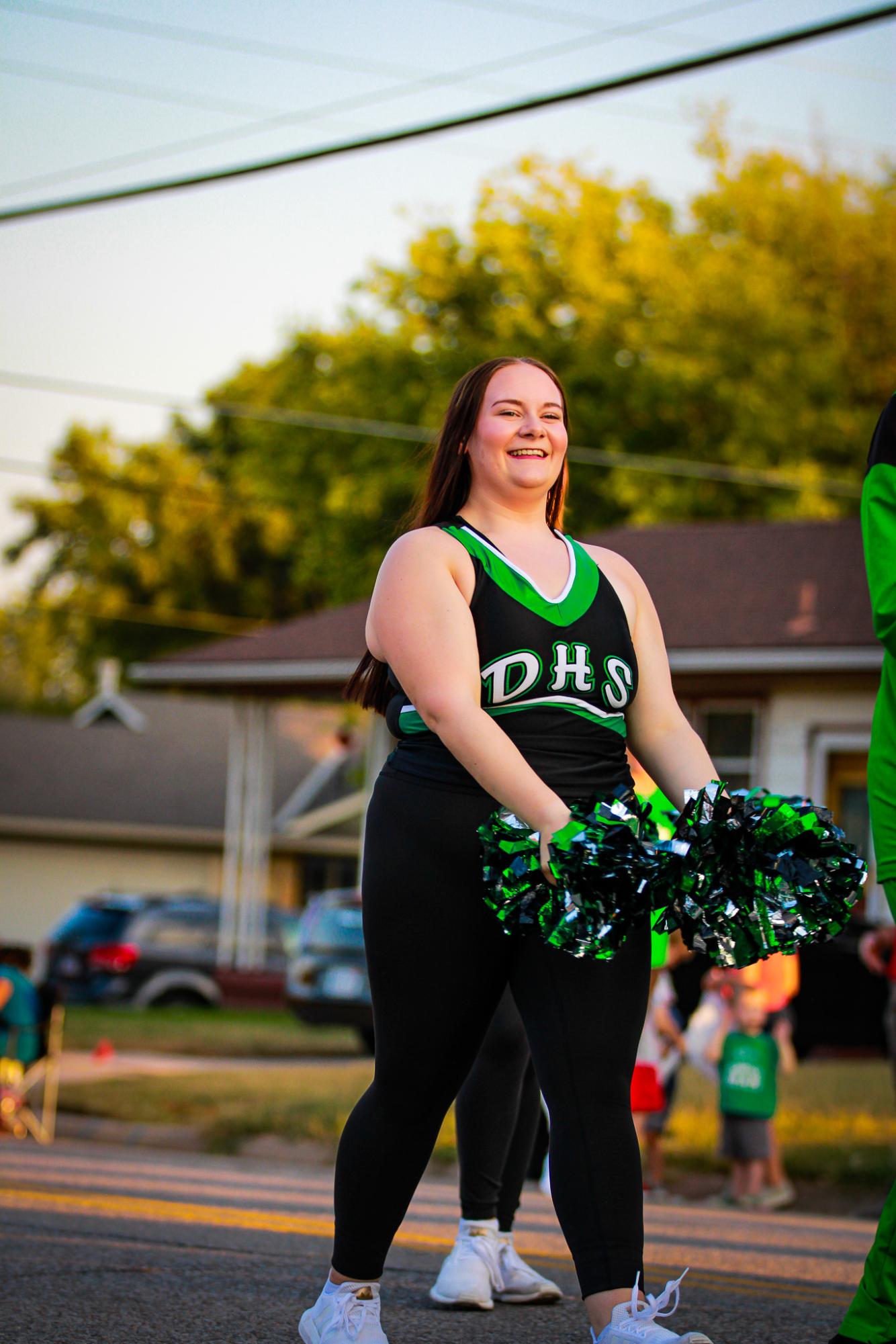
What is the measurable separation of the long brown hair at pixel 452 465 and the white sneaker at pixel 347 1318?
1177mm

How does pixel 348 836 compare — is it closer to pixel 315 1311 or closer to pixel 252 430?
pixel 252 430

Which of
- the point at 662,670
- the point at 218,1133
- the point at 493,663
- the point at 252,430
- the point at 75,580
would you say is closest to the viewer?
the point at 493,663

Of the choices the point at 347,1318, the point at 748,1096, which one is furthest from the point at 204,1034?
the point at 347,1318

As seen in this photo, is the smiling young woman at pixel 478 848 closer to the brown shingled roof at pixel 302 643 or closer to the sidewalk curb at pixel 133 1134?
the sidewalk curb at pixel 133 1134

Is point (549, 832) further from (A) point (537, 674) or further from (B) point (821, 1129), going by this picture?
(B) point (821, 1129)

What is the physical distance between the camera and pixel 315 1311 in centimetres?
344

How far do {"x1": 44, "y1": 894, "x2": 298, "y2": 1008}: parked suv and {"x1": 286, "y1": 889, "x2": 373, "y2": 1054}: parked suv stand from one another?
6185 millimetres

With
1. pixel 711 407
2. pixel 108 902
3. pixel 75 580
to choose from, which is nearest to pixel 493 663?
pixel 108 902

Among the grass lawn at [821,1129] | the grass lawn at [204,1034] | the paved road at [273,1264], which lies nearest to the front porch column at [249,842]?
the grass lawn at [204,1034]

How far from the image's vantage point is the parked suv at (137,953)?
22594mm

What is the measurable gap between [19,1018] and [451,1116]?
11.1 ft

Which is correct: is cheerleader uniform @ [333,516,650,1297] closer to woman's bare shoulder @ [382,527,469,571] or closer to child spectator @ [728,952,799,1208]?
woman's bare shoulder @ [382,527,469,571]

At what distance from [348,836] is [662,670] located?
32.1m

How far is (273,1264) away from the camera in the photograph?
482 cm
